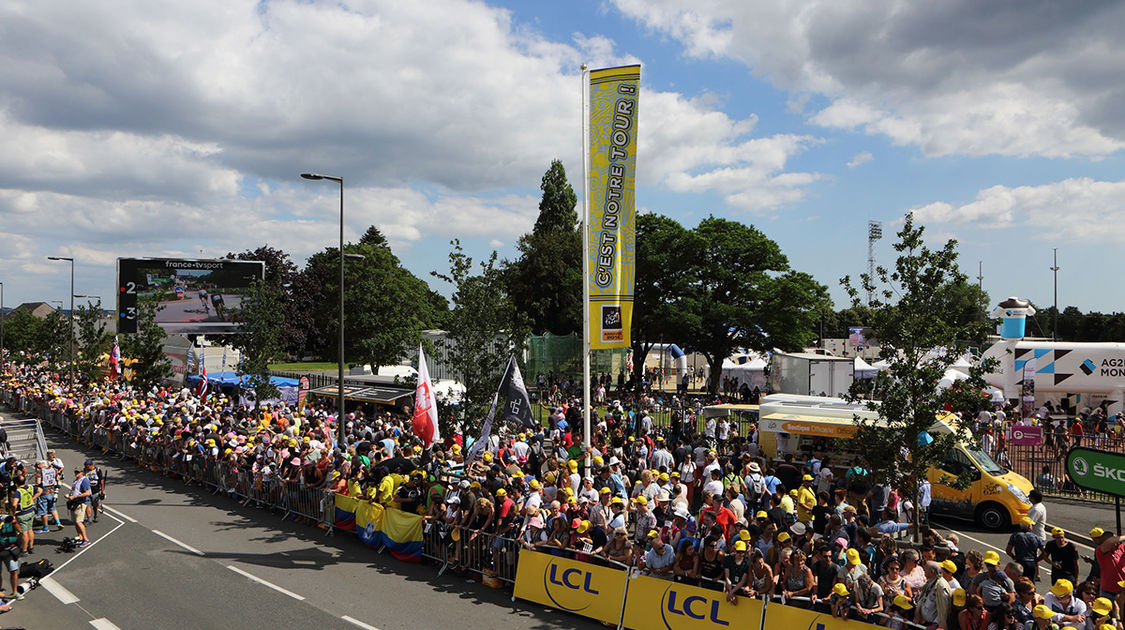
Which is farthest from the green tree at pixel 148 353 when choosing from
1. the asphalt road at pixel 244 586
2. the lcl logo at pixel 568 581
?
the lcl logo at pixel 568 581

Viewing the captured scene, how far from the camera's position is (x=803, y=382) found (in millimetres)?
29984

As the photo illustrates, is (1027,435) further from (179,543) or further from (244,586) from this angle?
(179,543)

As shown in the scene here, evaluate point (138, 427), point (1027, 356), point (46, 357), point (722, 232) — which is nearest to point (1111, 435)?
point (1027, 356)

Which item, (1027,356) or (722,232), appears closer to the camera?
(1027,356)

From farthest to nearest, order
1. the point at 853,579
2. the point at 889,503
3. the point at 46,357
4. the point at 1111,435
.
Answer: the point at 46,357 < the point at 1111,435 < the point at 889,503 < the point at 853,579

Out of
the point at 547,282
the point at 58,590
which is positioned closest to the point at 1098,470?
the point at 58,590

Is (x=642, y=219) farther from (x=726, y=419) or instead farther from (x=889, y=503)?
(x=889, y=503)

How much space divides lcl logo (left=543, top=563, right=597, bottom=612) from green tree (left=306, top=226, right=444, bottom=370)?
28165 millimetres

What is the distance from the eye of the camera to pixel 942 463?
541 inches

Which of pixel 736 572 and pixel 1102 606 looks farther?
pixel 736 572

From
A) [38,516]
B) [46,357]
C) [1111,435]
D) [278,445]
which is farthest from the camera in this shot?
[46,357]

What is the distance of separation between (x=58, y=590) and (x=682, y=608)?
33.1 feet

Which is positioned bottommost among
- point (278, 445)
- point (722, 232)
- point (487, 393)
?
point (278, 445)

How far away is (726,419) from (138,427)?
64.5ft
